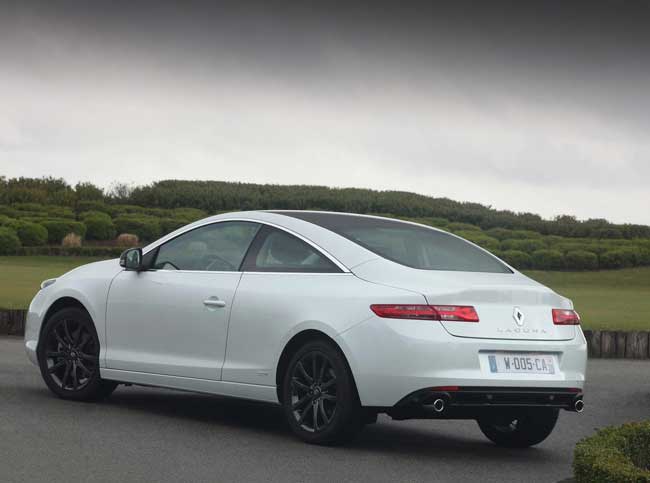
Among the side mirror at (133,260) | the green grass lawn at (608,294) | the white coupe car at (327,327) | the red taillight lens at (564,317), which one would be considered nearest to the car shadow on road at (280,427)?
the white coupe car at (327,327)

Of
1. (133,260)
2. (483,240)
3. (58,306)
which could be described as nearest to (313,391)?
(133,260)

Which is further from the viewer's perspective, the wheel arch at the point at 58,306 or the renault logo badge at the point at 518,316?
the wheel arch at the point at 58,306

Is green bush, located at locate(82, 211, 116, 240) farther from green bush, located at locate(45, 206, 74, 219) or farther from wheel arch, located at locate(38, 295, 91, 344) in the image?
wheel arch, located at locate(38, 295, 91, 344)

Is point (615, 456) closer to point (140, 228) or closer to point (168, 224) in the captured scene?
point (140, 228)

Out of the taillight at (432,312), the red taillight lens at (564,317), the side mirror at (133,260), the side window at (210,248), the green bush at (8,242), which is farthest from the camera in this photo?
the green bush at (8,242)

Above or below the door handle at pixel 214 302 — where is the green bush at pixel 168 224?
below

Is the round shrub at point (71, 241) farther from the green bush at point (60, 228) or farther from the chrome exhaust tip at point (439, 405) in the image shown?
the chrome exhaust tip at point (439, 405)

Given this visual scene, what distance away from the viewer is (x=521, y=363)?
8398mm

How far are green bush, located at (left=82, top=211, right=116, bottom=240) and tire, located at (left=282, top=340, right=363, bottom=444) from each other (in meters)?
34.8

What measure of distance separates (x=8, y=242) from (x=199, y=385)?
32.4 meters

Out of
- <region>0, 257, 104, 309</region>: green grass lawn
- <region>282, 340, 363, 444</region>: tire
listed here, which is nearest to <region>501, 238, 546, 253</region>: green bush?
<region>0, 257, 104, 309</region>: green grass lawn

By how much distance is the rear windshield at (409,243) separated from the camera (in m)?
9.12

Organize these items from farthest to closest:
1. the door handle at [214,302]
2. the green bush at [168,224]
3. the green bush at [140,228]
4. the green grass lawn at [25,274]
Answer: the green bush at [168,224] < the green bush at [140,228] < the green grass lawn at [25,274] < the door handle at [214,302]

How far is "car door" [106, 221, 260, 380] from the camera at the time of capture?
9.57 m
